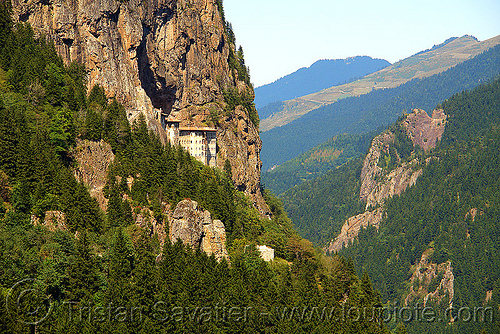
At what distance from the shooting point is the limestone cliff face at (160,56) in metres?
113

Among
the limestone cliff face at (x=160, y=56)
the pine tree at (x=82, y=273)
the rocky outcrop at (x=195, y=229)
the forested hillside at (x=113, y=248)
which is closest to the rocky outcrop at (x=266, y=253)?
the forested hillside at (x=113, y=248)

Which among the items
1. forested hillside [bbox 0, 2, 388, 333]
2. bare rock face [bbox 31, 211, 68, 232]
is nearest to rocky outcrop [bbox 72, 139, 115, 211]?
forested hillside [bbox 0, 2, 388, 333]

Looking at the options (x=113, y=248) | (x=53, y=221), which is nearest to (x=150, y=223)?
(x=113, y=248)

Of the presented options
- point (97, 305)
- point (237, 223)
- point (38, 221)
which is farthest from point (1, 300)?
point (237, 223)

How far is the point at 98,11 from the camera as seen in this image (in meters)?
116

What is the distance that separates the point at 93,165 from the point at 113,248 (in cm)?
1782

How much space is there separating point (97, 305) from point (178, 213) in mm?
26786

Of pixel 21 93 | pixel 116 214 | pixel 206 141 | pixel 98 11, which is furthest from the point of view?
pixel 206 141

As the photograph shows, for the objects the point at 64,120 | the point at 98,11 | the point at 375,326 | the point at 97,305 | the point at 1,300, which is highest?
the point at 98,11

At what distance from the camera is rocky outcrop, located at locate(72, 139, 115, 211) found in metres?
93.8

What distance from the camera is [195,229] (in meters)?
99.8

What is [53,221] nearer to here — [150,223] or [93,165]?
[93,165]

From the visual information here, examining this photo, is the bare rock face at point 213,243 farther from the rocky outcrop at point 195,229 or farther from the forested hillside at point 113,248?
the forested hillside at point 113,248

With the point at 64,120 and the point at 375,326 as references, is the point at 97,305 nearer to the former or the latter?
the point at 64,120
